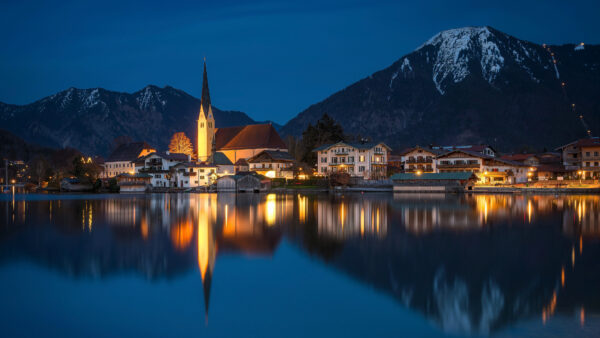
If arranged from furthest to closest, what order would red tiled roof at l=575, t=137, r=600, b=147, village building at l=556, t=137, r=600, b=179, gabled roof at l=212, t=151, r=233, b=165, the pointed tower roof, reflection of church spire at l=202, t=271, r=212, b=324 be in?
the pointed tower roof, gabled roof at l=212, t=151, r=233, b=165, village building at l=556, t=137, r=600, b=179, red tiled roof at l=575, t=137, r=600, b=147, reflection of church spire at l=202, t=271, r=212, b=324

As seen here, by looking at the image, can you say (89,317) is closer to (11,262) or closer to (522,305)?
(11,262)

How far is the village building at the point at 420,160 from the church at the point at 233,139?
844 inches

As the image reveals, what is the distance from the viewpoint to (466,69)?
641 feet

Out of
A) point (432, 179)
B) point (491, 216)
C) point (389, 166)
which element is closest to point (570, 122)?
point (389, 166)

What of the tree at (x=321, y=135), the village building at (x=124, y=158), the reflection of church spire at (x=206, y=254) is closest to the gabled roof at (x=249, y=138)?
the tree at (x=321, y=135)

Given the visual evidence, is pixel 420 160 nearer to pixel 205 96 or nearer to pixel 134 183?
pixel 205 96

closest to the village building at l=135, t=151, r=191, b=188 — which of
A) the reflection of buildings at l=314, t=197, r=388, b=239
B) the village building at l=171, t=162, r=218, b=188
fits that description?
the village building at l=171, t=162, r=218, b=188

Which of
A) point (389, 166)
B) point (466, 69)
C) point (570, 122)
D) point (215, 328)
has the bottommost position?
point (215, 328)

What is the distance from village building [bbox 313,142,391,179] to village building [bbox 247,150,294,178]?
15.3 feet

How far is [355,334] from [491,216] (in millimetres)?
19907

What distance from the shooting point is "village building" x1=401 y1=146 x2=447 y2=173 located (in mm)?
63562

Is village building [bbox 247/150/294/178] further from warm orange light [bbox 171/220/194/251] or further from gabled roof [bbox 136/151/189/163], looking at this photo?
warm orange light [bbox 171/220/194/251]

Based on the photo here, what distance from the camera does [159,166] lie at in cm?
6925

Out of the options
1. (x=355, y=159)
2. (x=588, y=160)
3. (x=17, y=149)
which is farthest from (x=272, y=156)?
(x=17, y=149)
